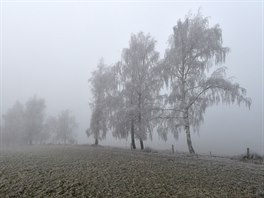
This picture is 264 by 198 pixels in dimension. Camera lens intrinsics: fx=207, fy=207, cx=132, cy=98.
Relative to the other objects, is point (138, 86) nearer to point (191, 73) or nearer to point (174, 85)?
point (174, 85)

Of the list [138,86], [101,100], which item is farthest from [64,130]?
[138,86]

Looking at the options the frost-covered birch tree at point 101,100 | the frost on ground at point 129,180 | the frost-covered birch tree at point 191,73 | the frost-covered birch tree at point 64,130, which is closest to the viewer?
the frost on ground at point 129,180

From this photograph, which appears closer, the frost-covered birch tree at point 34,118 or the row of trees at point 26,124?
the frost-covered birch tree at point 34,118

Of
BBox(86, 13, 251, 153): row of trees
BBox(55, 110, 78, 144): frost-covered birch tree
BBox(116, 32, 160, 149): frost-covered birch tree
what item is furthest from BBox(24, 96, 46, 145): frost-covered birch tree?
BBox(116, 32, 160, 149): frost-covered birch tree

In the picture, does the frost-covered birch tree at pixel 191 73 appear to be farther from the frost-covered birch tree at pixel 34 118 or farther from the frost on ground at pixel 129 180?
the frost-covered birch tree at pixel 34 118

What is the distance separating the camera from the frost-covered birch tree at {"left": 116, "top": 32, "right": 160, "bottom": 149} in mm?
23062

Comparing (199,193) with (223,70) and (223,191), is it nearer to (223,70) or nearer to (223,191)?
(223,191)

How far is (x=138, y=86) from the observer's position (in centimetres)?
2505

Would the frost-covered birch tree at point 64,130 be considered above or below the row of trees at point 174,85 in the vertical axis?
below

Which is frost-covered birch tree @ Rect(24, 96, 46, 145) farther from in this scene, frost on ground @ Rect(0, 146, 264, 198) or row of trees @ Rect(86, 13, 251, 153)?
frost on ground @ Rect(0, 146, 264, 198)

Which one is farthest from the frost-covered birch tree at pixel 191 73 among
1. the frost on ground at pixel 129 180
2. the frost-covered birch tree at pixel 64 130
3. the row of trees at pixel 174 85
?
the frost-covered birch tree at pixel 64 130

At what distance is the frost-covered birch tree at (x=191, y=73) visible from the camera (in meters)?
20.6

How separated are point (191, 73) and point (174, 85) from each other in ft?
7.00

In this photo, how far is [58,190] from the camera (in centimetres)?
916
